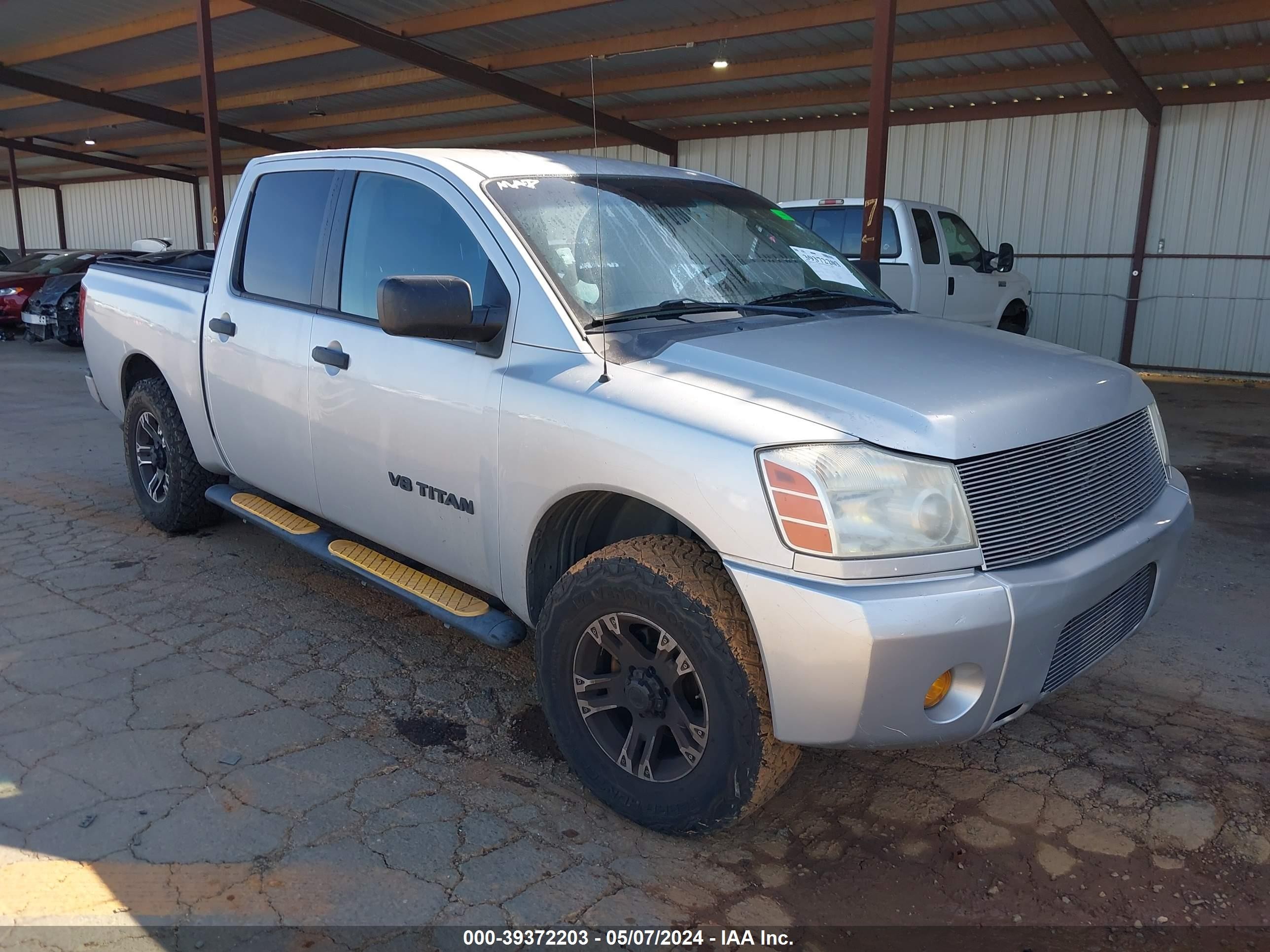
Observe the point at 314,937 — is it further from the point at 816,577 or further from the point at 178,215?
the point at 178,215

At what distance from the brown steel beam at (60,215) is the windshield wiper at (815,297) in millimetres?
31622

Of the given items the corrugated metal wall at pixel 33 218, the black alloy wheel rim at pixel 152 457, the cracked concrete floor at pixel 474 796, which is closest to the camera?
the cracked concrete floor at pixel 474 796

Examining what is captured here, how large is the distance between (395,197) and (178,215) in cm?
2811

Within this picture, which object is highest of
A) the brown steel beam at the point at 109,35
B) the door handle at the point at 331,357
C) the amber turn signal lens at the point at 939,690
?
the brown steel beam at the point at 109,35

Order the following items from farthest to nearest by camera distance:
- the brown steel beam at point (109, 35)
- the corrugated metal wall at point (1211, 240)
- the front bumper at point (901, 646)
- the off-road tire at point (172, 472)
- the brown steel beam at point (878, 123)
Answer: the corrugated metal wall at point (1211, 240)
the brown steel beam at point (109, 35)
the brown steel beam at point (878, 123)
the off-road tire at point (172, 472)
the front bumper at point (901, 646)

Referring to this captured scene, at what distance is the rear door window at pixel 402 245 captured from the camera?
3260 millimetres

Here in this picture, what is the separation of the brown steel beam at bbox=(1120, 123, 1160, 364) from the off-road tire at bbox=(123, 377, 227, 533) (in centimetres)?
1261

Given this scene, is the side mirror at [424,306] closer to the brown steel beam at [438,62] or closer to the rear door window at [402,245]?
the rear door window at [402,245]

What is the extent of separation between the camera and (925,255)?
9766 mm

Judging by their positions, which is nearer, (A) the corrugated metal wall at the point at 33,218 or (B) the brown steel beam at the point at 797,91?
(B) the brown steel beam at the point at 797,91

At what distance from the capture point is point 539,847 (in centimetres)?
272

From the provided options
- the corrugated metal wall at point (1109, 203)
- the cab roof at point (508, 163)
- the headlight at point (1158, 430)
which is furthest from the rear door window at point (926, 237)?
the headlight at point (1158, 430)

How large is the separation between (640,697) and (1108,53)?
11.1 meters

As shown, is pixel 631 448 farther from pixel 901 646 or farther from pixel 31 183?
pixel 31 183
